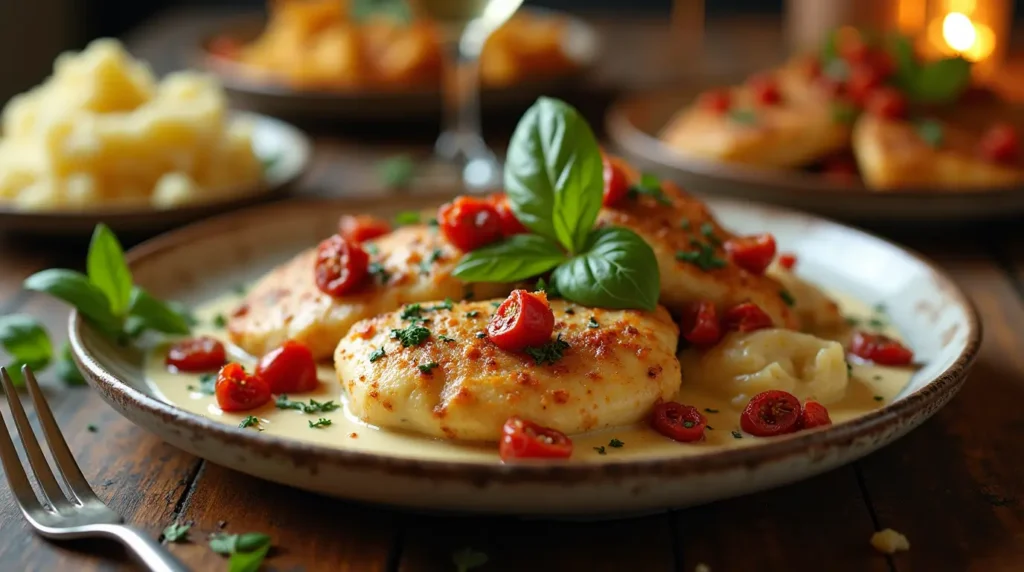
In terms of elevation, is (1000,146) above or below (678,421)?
below

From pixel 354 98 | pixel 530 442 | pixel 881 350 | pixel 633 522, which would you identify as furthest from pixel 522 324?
pixel 354 98

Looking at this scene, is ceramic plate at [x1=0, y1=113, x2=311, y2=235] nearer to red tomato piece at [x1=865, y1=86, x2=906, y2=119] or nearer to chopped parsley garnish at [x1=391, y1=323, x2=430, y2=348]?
chopped parsley garnish at [x1=391, y1=323, x2=430, y2=348]

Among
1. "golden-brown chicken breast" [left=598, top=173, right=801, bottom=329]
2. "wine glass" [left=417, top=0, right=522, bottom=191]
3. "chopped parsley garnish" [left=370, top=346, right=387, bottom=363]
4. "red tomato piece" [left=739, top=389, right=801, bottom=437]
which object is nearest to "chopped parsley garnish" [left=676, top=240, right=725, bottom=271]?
"golden-brown chicken breast" [left=598, top=173, right=801, bottom=329]

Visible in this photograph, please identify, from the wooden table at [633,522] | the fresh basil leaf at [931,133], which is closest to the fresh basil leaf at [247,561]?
the wooden table at [633,522]

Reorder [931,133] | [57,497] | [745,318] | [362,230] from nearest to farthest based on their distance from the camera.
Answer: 1. [57,497]
2. [745,318]
3. [362,230]
4. [931,133]

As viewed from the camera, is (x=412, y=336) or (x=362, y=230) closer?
(x=412, y=336)

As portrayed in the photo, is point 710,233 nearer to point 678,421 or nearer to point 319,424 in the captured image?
point 678,421

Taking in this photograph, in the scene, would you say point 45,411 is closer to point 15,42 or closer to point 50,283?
→ point 50,283

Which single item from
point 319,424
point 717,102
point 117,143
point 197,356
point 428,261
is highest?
Answer: point 428,261
